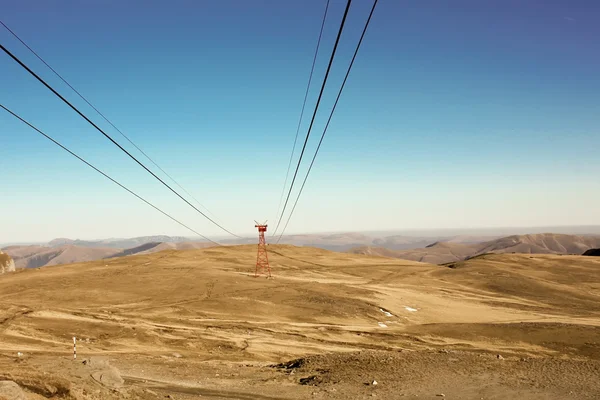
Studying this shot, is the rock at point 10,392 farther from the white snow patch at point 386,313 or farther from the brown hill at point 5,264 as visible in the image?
the brown hill at point 5,264

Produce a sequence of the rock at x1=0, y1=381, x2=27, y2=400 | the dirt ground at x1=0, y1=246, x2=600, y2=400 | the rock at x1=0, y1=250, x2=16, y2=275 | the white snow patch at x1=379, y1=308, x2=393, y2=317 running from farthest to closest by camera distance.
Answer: the rock at x1=0, y1=250, x2=16, y2=275
the white snow patch at x1=379, y1=308, x2=393, y2=317
the dirt ground at x1=0, y1=246, x2=600, y2=400
the rock at x1=0, y1=381, x2=27, y2=400

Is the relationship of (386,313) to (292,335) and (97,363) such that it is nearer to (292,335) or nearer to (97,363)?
(292,335)

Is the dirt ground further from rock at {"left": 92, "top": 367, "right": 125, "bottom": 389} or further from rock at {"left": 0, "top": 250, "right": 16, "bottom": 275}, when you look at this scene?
rock at {"left": 0, "top": 250, "right": 16, "bottom": 275}

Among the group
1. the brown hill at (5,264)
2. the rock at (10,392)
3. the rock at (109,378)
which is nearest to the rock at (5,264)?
the brown hill at (5,264)

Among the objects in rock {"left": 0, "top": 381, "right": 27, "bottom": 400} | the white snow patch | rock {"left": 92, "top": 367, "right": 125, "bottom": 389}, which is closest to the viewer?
rock {"left": 0, "top": 381, "right": 27, "bottom": 400}

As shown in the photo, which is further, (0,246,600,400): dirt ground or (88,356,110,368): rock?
(88,356,110,368): rock

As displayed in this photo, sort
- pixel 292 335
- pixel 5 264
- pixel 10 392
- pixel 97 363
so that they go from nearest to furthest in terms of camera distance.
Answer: pixel 10 392, pixel 97 363, pixel 292 335, pixel 5 264

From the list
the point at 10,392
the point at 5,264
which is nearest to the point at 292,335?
the point at 10,392

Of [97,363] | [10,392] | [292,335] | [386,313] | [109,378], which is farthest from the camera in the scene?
[386,313]

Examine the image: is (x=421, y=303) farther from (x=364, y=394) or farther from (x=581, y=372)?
(x=364, y=394)

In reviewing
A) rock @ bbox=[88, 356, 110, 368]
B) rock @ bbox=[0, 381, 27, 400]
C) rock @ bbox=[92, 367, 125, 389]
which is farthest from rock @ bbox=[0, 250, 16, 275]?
rock @ bbox=[0, 381, 27, 400]
